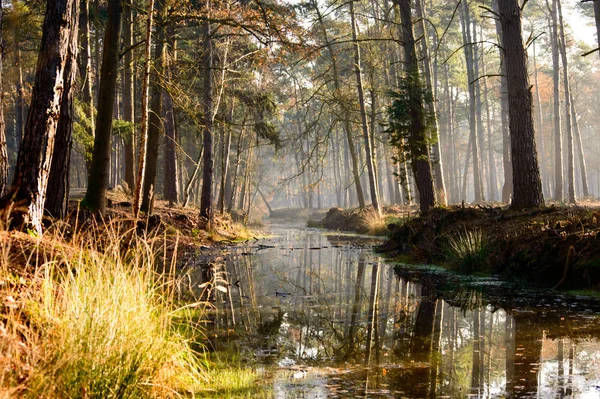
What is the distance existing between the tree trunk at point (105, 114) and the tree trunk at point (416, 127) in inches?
330

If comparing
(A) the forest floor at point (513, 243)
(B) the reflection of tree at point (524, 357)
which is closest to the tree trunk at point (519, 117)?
(A) the forest floor at point (513, 243)

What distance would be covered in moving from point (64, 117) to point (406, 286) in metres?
6.46

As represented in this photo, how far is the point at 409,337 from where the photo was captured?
20.3 feet

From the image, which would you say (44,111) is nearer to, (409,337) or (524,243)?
(409,337)

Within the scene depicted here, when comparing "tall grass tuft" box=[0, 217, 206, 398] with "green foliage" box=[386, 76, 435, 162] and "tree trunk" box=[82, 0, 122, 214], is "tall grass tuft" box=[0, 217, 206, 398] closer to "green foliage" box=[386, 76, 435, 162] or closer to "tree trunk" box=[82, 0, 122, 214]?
"tree trunk" box=[82, 0, 122, 214]

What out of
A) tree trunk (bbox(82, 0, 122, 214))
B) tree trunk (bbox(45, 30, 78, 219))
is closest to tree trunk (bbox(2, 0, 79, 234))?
tree trunk (bbox(45, 30, 78, 219))

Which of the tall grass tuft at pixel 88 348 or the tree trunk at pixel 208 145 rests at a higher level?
the tree trunk at pixel 208 145

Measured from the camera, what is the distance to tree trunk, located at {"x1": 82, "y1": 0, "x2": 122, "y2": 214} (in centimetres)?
1248

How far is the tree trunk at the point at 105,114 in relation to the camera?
40.9ft

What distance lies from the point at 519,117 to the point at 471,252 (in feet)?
11.7

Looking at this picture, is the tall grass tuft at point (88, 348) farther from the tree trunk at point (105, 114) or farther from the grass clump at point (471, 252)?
the tree trunk at point (105, 114)

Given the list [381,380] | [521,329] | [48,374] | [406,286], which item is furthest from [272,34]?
[48,374]

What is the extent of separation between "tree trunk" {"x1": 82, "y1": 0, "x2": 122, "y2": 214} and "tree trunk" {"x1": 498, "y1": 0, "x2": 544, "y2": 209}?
28.0ft

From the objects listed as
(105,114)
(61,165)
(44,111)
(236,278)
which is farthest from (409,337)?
(105,114)
